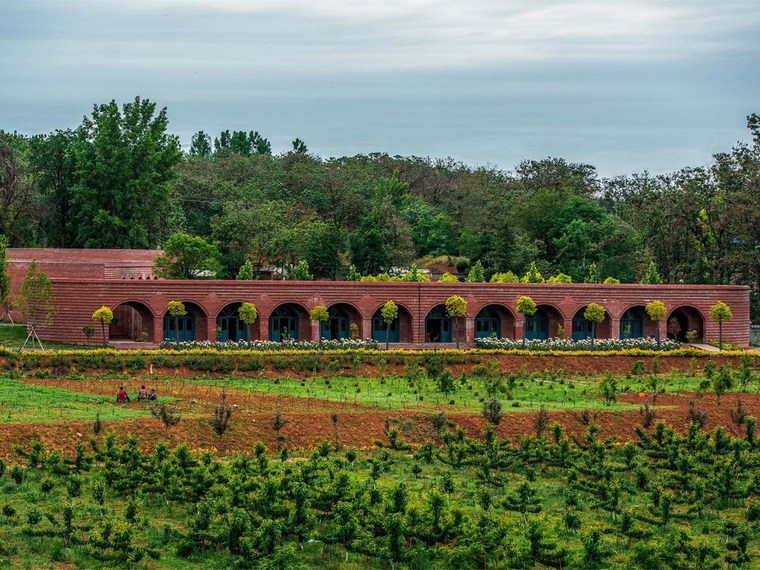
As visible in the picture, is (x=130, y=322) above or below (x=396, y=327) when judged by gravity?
above

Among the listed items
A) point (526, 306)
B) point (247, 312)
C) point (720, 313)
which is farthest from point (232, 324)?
point (720, 313)

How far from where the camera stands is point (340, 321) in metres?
61.6

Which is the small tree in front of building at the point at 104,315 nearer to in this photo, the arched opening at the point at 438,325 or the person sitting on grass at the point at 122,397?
the arched opening at the point at 438,325

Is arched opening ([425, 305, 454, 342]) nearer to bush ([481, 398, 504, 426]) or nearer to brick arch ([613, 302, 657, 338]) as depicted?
brick arch ([613, 302, 657, 338])

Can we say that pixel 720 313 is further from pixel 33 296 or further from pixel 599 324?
pixel 33 296

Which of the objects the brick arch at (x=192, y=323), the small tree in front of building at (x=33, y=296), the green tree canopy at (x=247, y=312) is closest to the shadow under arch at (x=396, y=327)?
the green tree canopy at (x=247, y=312)

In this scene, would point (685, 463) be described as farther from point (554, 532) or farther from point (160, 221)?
point (160, 221)

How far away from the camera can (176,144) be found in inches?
2803

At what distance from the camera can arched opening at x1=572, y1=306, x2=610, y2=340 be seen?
63250mm

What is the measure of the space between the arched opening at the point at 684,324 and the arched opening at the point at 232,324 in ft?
69.2

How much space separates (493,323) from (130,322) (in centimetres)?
1746

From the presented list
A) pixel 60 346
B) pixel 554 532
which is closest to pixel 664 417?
pixel 554 532

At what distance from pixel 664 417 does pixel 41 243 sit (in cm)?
4610

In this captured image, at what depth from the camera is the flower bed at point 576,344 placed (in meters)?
57.6
